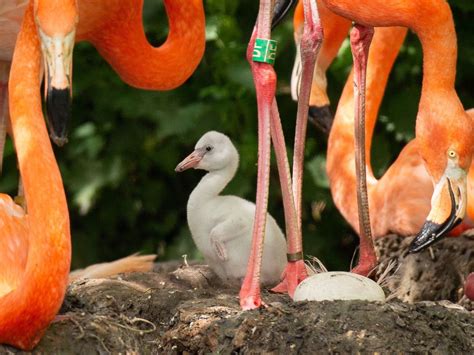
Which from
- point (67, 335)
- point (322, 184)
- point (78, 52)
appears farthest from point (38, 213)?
point (78, 52)

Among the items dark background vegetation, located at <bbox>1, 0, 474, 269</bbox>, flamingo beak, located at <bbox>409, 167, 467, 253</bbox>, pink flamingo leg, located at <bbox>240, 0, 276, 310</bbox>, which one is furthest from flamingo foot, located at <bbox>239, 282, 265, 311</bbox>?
dark background vegetation, located at <bbox>1, 0, 474, 269</bbox>

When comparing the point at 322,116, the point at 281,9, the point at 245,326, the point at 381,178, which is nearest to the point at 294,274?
the point at 245,326

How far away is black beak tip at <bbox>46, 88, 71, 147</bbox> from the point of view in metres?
3.40

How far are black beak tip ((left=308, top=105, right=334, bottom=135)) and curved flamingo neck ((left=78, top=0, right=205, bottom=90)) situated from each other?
543 millimetres

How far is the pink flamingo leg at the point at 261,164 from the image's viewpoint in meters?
3.83

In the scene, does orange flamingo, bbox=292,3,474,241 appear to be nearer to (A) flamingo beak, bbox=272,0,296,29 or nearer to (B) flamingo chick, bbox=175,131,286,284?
(A) flamingo beak, bbox=272,0,296,29

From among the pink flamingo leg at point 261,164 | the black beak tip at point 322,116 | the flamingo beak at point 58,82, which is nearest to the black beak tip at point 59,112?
the flamingo beak at point 58,82

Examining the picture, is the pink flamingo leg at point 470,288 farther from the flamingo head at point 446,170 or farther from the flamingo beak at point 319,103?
the flamingo beak at point 319,103

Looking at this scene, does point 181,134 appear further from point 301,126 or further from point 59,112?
point 59,112

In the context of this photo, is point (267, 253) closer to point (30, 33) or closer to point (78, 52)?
point (30, 33)

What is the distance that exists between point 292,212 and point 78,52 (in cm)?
270

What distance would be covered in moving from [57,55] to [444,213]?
4.37ft

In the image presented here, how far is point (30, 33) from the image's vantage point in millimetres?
3768

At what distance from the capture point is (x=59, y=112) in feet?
11.1
